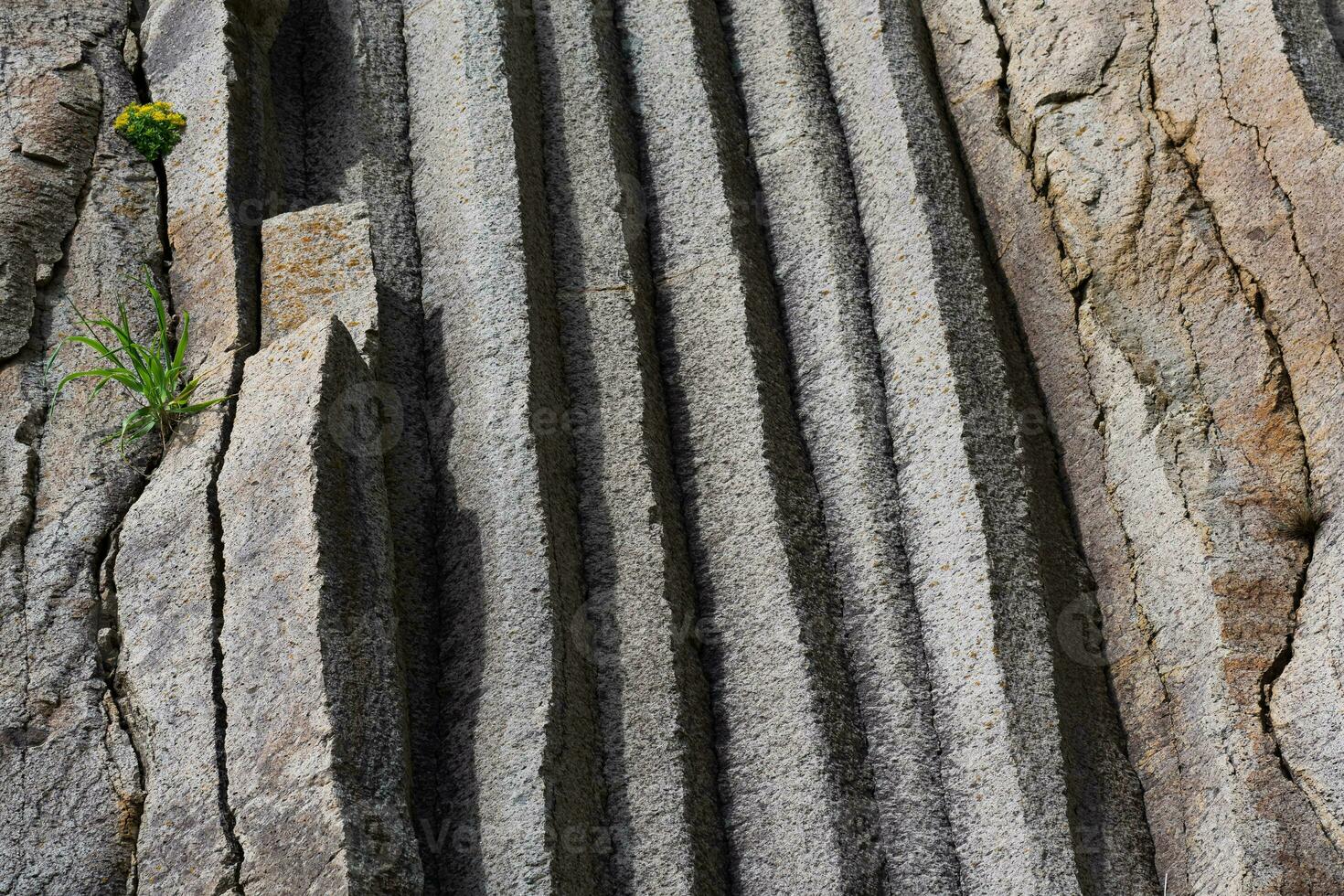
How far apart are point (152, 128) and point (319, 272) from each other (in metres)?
0.81

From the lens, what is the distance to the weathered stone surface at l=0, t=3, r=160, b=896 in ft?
10.8

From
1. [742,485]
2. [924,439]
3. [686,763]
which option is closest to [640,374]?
[742,485]

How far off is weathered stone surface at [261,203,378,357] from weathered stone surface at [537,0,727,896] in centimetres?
61

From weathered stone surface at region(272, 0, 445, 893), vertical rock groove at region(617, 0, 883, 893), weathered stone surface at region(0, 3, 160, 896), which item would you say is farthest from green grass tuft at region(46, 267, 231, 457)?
vertical rock groove at region(617, 0, 883, 893)

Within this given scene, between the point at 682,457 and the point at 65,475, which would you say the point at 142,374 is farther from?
the point at 682,457

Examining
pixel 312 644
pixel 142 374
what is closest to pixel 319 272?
pixel 142 374

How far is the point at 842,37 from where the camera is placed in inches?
193

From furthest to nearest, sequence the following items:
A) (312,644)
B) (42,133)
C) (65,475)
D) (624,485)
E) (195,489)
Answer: (42,133) < (624,485) < (65,475) < (195,489) < (312,644)

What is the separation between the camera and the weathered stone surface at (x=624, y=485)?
137 inches

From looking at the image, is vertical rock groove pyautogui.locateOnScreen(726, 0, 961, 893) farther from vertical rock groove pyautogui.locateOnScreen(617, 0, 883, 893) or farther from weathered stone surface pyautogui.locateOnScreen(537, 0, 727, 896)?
weathered stone surface pyautogui.locateOnScreen(537, 0, 727, 896)

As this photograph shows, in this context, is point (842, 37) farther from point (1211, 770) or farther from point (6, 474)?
point (6, 474)

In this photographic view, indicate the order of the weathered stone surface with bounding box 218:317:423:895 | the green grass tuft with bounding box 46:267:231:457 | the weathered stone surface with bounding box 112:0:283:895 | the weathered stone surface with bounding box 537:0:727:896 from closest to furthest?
the weathered stone surface with bounding box 218:317:423:895 < the weathered stone surface with bounding box 112:0:283:895 < the weathered stone surface with bounding box 537:0:727:896 < the green grass tuft with bounding box 46:267:231:457

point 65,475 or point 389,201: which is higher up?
point 389,201

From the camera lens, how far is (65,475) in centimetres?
379
